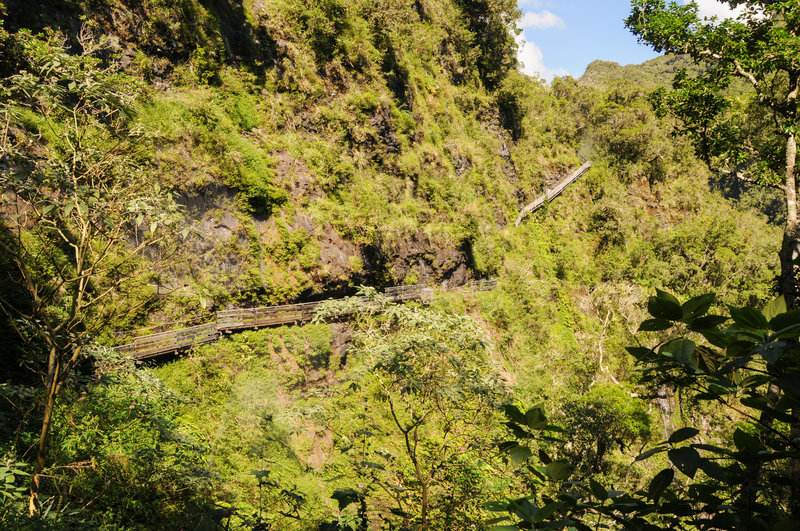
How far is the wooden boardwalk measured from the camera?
7781mm

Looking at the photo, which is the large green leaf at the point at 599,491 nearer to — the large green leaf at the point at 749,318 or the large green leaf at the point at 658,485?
the large green leaf at the point at 658,485

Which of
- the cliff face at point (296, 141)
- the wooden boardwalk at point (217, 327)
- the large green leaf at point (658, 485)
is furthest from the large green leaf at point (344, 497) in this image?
the wooden boardwalk at point (217, 327)

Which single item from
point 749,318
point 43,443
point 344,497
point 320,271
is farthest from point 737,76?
point 320,271

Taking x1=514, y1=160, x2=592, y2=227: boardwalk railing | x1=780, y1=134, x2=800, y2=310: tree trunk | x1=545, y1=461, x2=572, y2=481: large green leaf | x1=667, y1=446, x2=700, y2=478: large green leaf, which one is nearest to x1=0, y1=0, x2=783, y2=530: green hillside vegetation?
x1=545, y1=461, x2=572, y2=481: large green leaf

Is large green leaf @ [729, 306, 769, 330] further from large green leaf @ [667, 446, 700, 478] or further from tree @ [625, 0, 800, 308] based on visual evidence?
tree @ [625, 0, 800, 308]

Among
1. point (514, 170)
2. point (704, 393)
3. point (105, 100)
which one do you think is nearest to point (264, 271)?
point (105, 100)

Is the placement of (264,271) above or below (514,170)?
below

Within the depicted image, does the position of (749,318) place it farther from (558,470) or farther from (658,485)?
(558,470)

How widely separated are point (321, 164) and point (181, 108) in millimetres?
4344

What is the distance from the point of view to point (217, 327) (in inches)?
357

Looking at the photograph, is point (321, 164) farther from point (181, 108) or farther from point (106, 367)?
point (106, 367)

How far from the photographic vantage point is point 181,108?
10.1 meters

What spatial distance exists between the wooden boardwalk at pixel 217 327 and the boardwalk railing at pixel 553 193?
17.4 metres

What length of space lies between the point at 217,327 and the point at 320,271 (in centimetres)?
342
